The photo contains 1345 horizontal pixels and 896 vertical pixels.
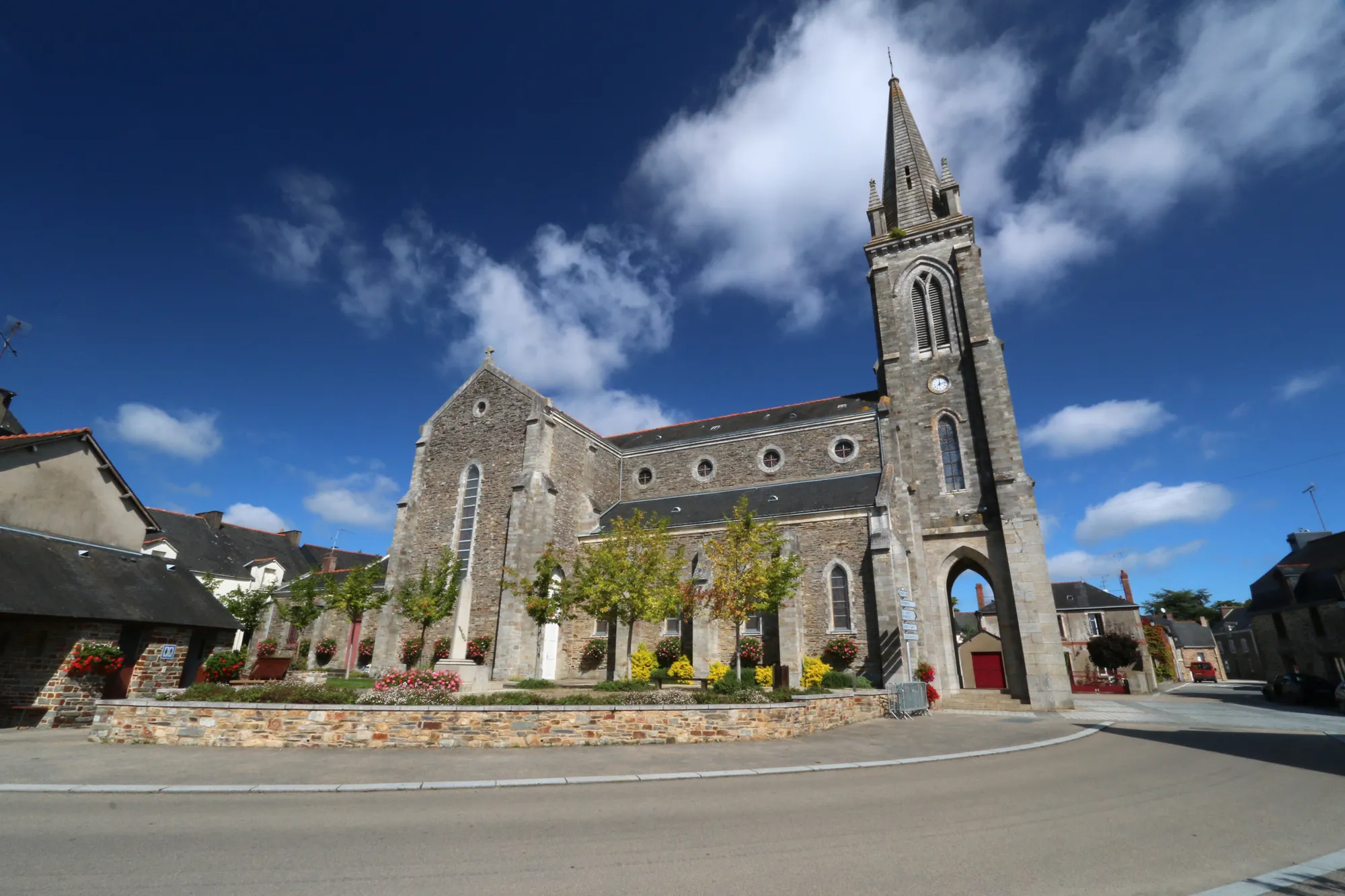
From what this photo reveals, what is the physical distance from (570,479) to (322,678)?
12.8 meters

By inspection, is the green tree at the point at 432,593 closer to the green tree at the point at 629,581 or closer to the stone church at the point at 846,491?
the stone church at the point at 846,491

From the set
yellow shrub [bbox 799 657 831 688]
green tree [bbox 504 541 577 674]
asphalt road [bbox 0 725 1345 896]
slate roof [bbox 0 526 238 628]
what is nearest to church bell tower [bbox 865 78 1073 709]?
yellow shrub [bbox 799 657 831 688]

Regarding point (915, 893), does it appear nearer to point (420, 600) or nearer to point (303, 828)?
point (303, 828)

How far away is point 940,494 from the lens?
1001 inches

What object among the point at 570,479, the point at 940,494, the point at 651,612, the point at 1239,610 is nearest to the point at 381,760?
the point at 651,612

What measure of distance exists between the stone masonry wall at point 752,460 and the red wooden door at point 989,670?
731 inches

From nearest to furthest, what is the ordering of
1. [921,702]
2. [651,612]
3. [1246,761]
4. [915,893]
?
1. [915,893]
2. [1246,761]
3. [921,702]
4. [651,612]

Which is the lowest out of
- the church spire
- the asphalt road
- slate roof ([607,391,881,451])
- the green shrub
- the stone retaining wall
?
the asphalt road

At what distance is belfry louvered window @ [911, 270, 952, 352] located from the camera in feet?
91.2

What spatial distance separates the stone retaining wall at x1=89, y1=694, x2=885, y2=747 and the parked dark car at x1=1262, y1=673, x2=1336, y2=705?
27768mm

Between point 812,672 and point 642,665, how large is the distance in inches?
252

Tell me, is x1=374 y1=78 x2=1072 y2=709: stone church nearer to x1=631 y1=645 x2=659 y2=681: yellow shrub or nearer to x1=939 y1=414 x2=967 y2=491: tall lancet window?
x1=939 y1=414 x2=967 y2=491: tall lancet window

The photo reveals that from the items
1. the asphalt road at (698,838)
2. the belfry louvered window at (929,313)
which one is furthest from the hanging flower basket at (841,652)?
the belfry louvered window at (929,313)

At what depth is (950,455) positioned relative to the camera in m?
25.8
